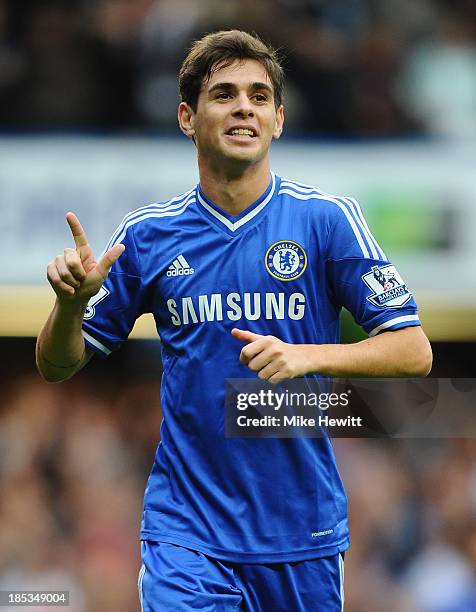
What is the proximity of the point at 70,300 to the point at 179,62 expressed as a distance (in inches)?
191

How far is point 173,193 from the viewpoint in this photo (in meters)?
8.40

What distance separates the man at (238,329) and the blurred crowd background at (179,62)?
4327mm

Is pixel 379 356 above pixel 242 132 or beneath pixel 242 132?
beneath

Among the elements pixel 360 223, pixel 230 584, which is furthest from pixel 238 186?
pixel 230 584

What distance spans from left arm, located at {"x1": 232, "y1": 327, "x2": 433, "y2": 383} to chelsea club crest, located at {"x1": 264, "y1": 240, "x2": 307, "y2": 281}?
33 centimetres

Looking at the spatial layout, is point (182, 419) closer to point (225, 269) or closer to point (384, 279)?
point (225, 269)

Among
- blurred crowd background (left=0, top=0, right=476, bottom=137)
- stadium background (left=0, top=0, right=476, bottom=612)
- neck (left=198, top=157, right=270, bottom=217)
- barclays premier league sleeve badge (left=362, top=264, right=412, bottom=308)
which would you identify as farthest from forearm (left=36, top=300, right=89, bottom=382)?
blurred crowd background (left=0, top=0, right=476, bottom=137)

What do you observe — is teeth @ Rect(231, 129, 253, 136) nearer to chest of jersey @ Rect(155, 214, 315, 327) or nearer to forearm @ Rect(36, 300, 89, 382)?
chest of jersey @ Rect(155, 214, 315, 327)

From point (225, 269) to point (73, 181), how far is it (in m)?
4.36

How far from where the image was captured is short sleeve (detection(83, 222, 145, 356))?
441 cm

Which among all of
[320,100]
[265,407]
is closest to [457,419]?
[320,100]

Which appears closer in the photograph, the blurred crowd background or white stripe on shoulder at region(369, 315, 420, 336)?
white stripe on shoulder at region(369, 315, 420, 336)

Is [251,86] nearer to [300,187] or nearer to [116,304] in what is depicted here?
[300,187]

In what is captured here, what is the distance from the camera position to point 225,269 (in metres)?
4.27
